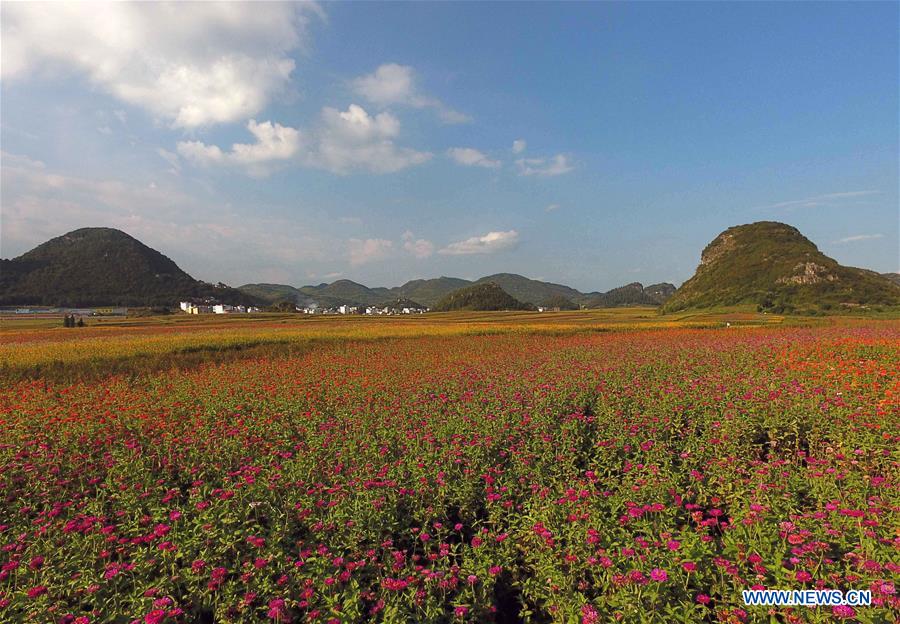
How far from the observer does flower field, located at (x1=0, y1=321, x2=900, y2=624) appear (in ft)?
10.5

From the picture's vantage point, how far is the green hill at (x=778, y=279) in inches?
4119

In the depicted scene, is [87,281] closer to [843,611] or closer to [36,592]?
[36,592]

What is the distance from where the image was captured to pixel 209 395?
10617mm

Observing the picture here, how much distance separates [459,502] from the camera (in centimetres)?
514

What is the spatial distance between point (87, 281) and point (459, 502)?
745 ft

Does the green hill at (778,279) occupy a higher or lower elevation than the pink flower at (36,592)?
higher

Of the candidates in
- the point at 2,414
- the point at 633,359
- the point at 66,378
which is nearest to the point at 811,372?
the point at 633,359

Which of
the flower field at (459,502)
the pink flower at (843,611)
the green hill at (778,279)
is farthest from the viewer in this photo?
the green hill at (778,279)

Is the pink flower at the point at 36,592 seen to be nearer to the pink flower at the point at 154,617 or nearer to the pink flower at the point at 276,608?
the pink flower at the point at 154,617

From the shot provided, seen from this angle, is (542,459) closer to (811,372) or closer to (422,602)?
(422,602)

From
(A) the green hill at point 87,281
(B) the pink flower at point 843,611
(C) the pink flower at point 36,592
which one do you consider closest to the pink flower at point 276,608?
(C) the pink flower at point 36,592

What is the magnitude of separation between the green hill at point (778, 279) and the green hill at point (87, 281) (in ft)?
698

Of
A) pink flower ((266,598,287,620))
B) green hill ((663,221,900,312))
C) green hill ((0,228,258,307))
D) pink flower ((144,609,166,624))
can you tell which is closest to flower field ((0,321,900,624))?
pink flower ((144,609,166,624))

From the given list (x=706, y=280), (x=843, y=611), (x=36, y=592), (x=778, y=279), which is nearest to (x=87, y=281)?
(x=36, y=592)
